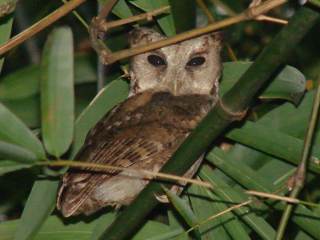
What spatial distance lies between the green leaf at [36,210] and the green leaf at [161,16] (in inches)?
21.6

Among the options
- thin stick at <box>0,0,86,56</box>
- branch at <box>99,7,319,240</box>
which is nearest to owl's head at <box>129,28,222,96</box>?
thin stick at <box>0,0,86,56</box>

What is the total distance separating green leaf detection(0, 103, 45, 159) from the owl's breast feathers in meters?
0.43

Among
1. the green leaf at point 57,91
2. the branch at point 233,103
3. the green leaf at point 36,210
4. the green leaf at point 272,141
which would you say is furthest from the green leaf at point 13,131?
the green leaf at point 272,141

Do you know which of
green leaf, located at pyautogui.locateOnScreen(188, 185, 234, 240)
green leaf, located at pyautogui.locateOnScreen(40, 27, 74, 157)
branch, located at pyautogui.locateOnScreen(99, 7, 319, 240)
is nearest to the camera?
branch, located at pyautogui.locateOnScreen(99, 7, 319, 240)

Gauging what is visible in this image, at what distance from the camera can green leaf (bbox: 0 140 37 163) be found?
192 centimetres

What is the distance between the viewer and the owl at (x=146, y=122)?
2518 millimetres

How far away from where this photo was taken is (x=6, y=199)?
2.78m

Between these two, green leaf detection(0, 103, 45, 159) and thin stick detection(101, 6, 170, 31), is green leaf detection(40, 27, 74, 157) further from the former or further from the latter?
thin stick detection(101, 6, 170, 31)

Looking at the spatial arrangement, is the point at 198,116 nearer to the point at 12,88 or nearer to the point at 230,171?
the point at 230,171

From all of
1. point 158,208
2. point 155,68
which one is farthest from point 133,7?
point 158,208

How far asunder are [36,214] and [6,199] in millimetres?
404

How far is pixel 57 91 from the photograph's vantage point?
2020 millimetres

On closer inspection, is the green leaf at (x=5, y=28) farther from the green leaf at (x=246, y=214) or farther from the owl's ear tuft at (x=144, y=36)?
the green leaf at (x=246, y=214)

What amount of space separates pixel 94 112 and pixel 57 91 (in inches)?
24.2
